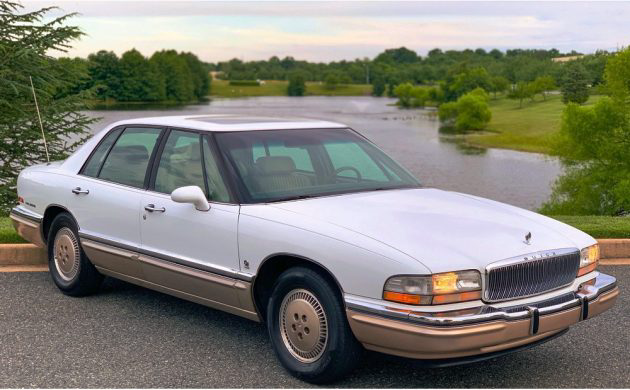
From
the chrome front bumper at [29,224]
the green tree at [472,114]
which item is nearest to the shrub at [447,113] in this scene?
the green tree at [472,114]

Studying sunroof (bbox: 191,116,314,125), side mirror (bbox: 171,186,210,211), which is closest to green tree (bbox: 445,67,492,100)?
sunroof (bbox: 191,116,314,125)

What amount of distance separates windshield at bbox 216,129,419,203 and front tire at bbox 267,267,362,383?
697 mm

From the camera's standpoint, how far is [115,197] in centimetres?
597

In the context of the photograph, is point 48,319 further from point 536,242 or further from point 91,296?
point 536,242

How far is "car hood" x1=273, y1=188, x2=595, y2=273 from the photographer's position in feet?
13.6

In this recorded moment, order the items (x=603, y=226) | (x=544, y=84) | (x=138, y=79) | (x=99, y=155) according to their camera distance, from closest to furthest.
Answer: (x=99, y=155) < (x=603, y=226) < (x=138, y=79) < (x=544, y=84)

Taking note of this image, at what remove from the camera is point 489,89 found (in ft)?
570

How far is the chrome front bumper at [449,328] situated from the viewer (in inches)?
158

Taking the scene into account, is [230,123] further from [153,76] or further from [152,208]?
[153,76]

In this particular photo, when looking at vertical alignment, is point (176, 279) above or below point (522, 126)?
above

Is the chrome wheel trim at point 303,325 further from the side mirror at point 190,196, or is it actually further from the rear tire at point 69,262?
the rear tire at point 69,262

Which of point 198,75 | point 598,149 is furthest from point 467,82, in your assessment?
point 598,149

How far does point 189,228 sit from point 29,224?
249 centimetres

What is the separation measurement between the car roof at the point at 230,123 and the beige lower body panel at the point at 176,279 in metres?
1.01
